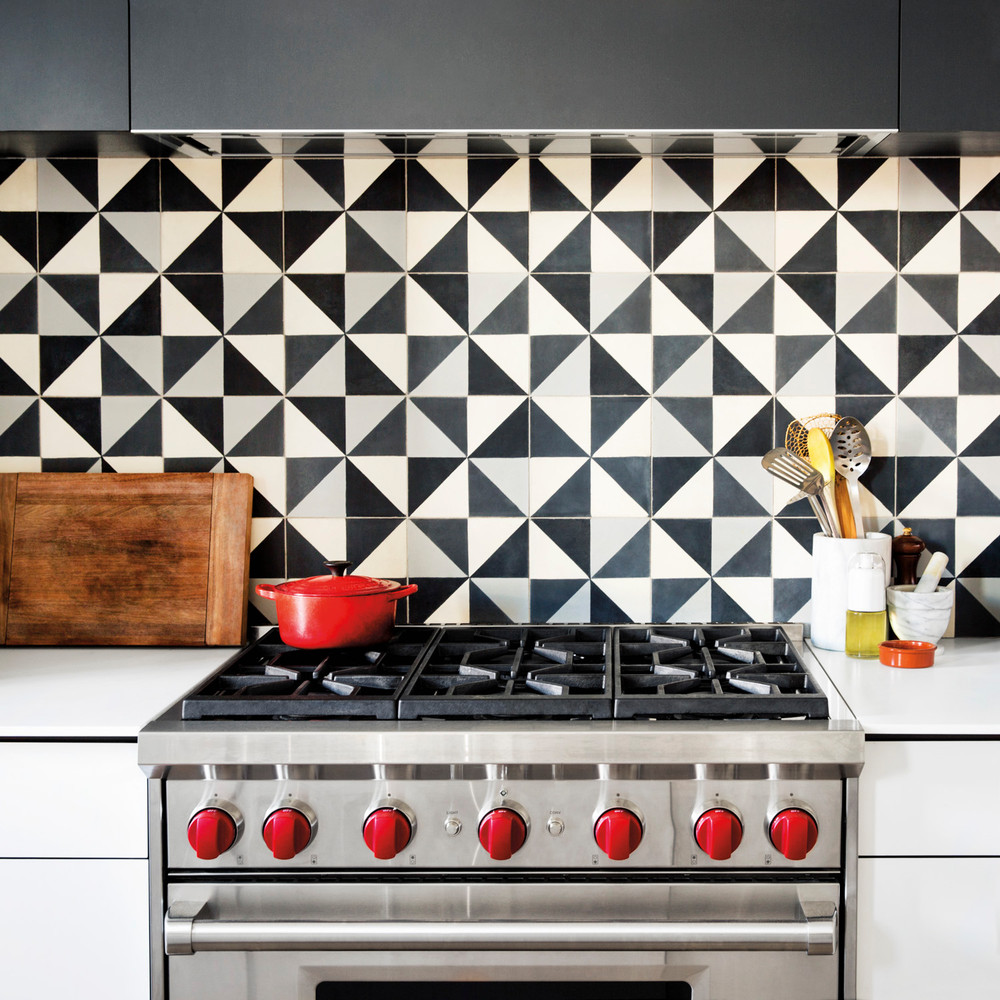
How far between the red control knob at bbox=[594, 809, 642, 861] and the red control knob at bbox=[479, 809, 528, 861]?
100mm

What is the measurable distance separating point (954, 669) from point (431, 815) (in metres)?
0.89

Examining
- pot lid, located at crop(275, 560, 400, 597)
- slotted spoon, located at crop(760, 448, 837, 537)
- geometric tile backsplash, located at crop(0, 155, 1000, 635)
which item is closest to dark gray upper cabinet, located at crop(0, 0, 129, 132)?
geometric tile backsplash, located at crop(0, 155, 1000, 635)

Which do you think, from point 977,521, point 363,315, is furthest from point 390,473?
point 977,521

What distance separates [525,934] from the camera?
1143 millimetres

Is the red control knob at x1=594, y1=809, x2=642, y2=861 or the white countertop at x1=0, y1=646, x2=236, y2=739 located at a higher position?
the white countertop at x1=0, y1=646, x2=236, y2=739

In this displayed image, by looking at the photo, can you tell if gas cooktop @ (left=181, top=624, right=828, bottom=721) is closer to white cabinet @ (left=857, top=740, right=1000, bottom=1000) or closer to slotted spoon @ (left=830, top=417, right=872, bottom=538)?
white cabinet @ (left=857, top=740, right=1000, bottom=1000)

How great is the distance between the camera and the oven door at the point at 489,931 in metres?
1.15

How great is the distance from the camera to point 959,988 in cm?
119

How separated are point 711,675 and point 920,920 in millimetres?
412

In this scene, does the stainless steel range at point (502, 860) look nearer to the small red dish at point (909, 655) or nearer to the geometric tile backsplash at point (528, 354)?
the small red dish at point (909, 655)

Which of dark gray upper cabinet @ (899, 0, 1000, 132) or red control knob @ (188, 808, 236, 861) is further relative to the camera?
dark gray upper cabinet @ (899, 0, 1000, 132)

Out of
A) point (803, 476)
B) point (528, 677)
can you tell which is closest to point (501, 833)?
point (528, 677)

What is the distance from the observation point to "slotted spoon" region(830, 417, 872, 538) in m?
1.64

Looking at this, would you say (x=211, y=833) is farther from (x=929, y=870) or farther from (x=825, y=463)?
(x=825, y=463)
